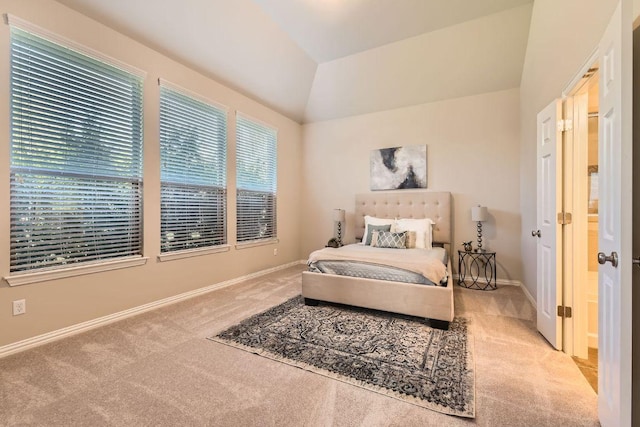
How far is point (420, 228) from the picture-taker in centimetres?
407

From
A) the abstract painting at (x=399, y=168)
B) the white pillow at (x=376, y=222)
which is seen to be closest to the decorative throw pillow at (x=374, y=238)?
the white pillow at (x=376, y=222)

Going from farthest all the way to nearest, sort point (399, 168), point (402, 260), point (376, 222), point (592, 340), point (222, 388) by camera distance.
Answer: point (399, 168), point (376, 222), point (402, 260), point (592, 340), point (222, 388)

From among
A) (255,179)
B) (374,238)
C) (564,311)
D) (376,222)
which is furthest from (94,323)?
(564,311)

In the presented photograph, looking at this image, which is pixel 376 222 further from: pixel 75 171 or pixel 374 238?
pixel 75 171

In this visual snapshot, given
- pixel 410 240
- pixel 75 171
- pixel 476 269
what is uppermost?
pixel 75 171

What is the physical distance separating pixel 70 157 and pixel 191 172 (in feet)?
4.09

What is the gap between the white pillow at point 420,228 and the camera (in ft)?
13.1

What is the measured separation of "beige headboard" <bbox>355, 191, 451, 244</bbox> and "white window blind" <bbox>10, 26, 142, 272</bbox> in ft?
11.3

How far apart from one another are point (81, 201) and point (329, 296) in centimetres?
263

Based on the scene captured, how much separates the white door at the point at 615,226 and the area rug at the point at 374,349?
2.14ft

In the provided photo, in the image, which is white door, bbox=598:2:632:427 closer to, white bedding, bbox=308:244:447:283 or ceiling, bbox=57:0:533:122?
white bedding, bbox=308:244:447:283

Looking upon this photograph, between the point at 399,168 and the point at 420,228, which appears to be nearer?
the point at 420,228

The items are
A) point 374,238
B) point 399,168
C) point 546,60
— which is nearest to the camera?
point 546,60

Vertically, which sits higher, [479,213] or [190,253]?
[479,213]
